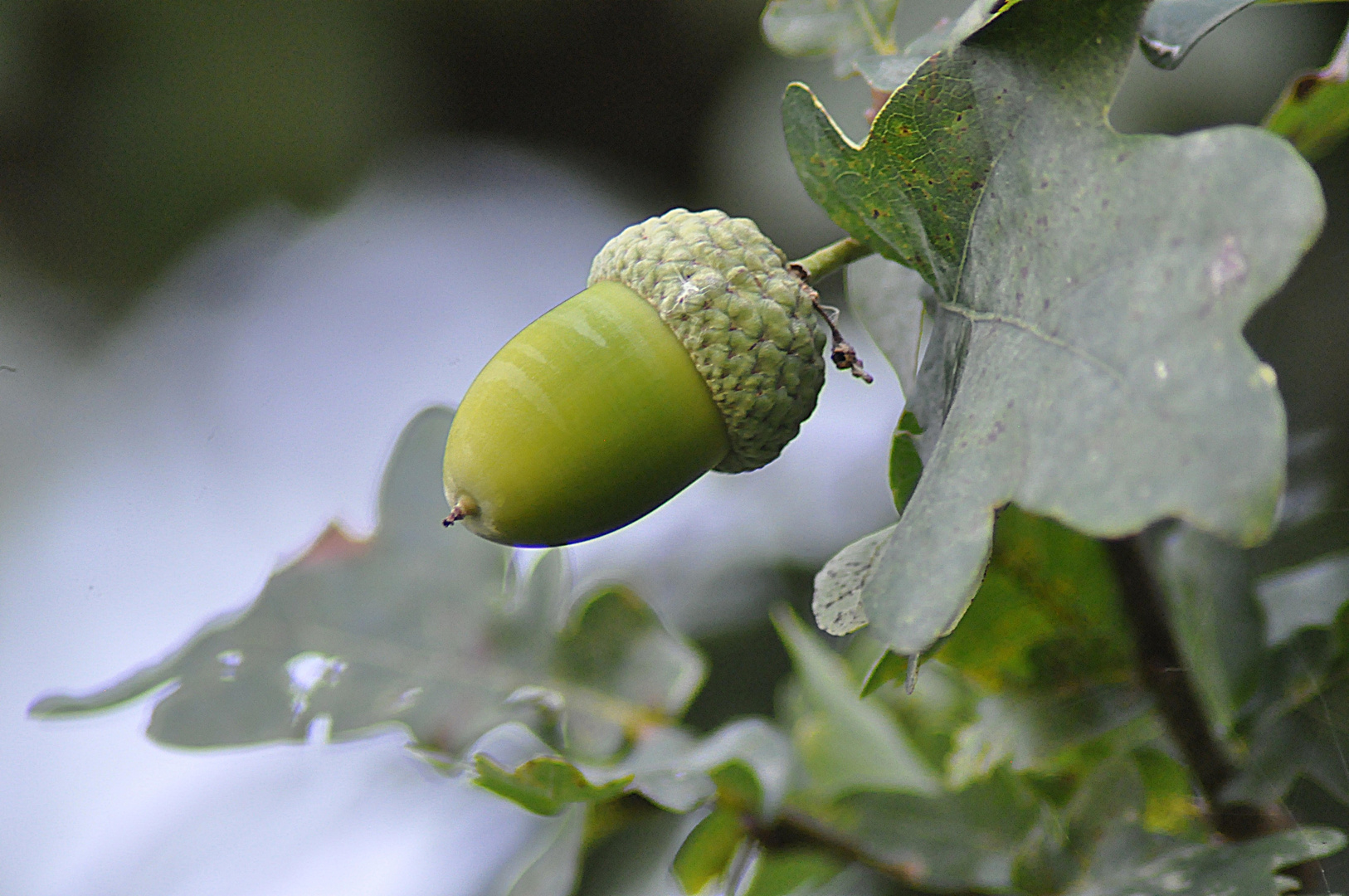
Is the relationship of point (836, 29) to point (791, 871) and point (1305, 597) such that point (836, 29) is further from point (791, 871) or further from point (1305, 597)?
point (791, 871)

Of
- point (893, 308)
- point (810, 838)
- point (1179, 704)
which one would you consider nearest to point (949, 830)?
point (810, 838)

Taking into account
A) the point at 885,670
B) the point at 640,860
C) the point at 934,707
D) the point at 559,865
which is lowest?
the point at 640,860

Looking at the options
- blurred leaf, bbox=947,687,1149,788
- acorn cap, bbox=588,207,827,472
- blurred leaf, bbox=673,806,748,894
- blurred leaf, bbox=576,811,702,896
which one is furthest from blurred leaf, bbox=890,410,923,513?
blurred leaf, bbox=576,811,702,896

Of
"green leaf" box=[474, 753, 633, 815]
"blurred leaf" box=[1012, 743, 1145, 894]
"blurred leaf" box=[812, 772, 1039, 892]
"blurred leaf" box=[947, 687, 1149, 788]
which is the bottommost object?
"blurred leaf" box=[812, 772, 1039, 892]

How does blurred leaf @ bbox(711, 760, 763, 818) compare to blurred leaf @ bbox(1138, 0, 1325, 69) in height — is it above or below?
below

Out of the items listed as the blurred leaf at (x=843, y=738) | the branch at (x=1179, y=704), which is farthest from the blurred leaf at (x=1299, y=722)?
the blurred leaf at (x=843, y=738)

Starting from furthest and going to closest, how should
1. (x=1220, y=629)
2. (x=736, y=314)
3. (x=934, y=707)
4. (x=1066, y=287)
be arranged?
1. (x=934, y=707)
2. (x=1220, y=629)
3. (x=736, y=314)
4. (x=1066, y=287)

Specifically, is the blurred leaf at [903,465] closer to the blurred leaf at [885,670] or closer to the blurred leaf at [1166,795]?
the blurred leaf at [885,670]

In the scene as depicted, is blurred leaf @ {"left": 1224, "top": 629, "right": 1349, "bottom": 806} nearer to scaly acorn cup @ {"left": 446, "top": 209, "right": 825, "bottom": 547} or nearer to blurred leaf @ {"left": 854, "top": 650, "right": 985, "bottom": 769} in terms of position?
blurred leaf @ {"left": 854, "top": 650, "right": 985, "bottom": 769}
